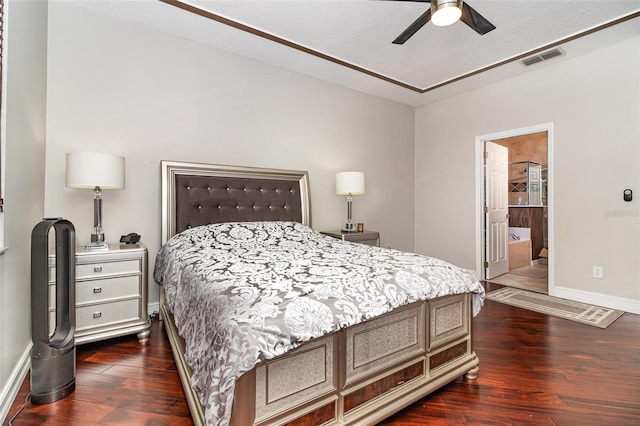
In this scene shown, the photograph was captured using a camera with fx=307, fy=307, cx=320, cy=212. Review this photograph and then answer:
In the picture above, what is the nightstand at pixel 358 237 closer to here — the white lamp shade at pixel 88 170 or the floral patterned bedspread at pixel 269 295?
the floral patterned bedspread at pixel 269 295

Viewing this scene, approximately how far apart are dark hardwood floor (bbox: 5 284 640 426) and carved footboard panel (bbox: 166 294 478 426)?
131 millimetres

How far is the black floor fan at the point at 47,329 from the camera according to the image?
165 cm

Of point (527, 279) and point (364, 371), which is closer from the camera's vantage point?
point (364, 371)

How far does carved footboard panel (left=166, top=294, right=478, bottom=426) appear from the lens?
3.92 feet

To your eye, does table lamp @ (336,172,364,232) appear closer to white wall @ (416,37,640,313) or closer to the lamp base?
white wall @ (416,37,640,313)

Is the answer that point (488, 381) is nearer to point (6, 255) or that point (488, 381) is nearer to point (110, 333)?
point (110, 333)

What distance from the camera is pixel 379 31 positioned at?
3.01 m

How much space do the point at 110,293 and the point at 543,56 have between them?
486cm

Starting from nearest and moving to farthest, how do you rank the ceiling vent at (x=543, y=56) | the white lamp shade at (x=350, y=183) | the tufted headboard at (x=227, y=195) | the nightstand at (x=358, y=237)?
1. the tufted headboard at (x=227, y=195)
2. the ceiling vent at (x=543, y=56)
3. the nightstand at (x=358, y=237)
4. the white lamp shade at (x=350, y=183)

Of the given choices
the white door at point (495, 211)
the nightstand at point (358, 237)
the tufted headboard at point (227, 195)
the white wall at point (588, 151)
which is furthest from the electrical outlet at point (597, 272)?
the tufted headboard at point (227, 195)

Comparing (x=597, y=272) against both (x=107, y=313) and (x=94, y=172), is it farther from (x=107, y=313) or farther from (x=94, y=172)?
(x=94, y=172)

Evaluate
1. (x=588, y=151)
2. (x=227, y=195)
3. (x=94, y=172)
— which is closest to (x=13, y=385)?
(x=94, y=172)

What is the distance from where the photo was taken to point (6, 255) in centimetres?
162

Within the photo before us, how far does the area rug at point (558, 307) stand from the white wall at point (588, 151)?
19 cm
